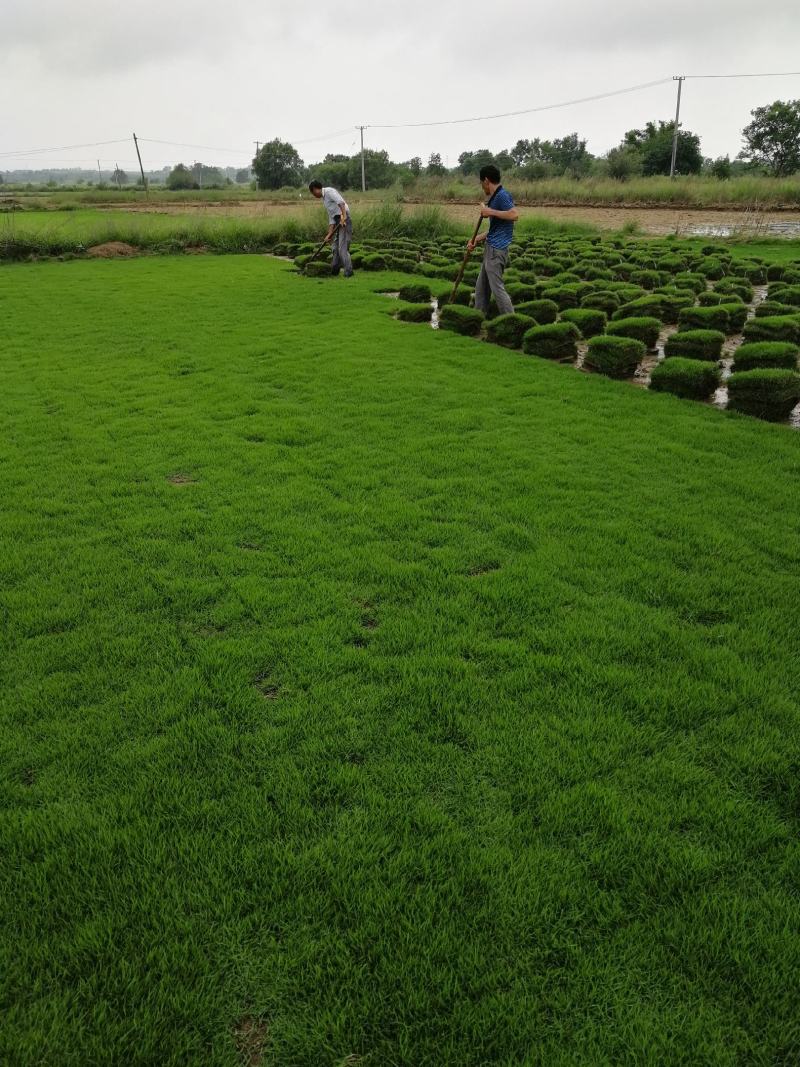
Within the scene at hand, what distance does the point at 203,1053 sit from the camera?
5.66 ft

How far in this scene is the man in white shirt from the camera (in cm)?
1320

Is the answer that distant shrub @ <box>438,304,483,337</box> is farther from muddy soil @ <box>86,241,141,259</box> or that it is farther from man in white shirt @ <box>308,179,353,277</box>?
muddy soil @ <box>86,241,141,259</box>

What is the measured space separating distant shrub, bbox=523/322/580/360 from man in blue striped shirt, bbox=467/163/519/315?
1.07m

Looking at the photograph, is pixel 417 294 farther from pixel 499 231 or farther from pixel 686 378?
pixel 686 378

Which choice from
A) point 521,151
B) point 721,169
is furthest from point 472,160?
point 721,169

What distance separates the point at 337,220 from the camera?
556 inches

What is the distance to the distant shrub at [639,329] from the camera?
8.70 meters

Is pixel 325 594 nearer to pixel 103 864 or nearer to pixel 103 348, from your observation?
pixel 103 864

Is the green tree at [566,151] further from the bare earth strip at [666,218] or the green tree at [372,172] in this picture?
the bare earth strip at [666,218]

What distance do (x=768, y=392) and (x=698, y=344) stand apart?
5.39ft

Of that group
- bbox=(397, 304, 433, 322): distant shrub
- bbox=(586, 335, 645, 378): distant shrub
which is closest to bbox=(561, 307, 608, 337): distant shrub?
bbox=(586, 335, 645, 378): distant shrub

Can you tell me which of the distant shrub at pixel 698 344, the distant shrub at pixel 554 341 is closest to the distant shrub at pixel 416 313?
the distant shrub at pixel 554 341

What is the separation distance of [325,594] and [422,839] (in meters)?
1.69

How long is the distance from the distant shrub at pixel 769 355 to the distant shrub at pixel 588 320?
8.39ft
